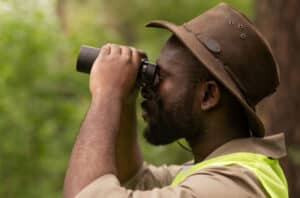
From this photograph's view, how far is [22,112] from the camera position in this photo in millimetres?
8648

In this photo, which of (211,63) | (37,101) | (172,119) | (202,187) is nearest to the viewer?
(202,187)

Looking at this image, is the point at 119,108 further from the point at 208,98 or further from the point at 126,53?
the point at 208,98

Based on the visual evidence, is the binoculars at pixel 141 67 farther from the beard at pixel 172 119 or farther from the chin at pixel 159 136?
the chin at pixel 159 136

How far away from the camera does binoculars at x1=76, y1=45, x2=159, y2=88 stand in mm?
3387

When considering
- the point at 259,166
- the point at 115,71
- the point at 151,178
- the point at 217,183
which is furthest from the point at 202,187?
the point at 151,178

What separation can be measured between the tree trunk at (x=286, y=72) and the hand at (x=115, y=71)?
3.87 meters

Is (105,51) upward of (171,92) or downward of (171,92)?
upward

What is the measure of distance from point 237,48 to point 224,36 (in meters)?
0.07

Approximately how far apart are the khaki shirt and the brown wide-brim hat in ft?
0.30

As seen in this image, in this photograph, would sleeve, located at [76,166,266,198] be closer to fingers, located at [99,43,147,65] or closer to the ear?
the ear

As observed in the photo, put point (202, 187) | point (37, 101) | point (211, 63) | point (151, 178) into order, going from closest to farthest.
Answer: point (202, 187) → point (211, 63) → point (151, 178) → point (37, 101)

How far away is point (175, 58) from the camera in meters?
3.45

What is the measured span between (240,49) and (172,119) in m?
0.40

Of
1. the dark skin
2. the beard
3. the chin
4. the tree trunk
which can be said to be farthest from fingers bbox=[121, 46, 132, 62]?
the tree trunk
